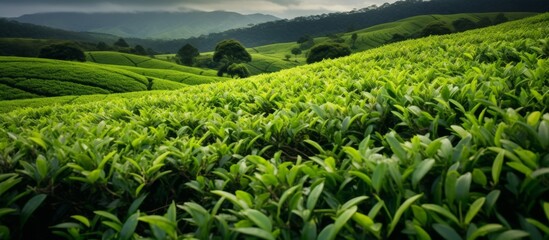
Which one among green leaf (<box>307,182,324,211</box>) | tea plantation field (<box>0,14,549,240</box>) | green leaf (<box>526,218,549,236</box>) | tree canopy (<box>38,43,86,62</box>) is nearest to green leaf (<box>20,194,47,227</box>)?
tea plantation field (<box>0,14,549,240</box>)

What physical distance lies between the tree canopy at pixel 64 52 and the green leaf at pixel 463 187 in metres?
69.6

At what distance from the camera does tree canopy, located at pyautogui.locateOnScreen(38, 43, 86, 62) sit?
58.1 metres

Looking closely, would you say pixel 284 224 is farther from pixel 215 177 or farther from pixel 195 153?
pixel 195 153

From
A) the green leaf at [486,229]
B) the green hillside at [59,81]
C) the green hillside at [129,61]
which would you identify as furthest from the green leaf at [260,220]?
the green hillside at [129,61]

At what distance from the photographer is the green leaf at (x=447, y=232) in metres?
1.31

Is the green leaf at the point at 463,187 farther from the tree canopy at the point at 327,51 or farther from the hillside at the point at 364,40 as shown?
the hillside at the point at 364,40

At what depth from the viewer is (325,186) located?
6.30 ft

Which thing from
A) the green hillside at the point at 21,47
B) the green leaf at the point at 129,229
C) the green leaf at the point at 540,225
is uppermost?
the green hillside at the point at 21,47

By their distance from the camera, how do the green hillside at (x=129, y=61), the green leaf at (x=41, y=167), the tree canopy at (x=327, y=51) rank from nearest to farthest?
the green leaf at (x=41, y=167) < the tree canopy at (x=327, y=51) < the green hillside at (x=129, y=61)

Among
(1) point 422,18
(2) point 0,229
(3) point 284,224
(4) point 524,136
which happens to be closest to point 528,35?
(4) point 524,136

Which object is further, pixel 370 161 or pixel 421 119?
pixel 421 119

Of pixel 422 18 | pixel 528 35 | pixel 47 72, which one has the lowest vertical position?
pixel 47 72

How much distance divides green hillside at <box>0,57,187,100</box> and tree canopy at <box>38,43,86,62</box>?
21.0 metres

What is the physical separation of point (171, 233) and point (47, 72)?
41.2 metres
